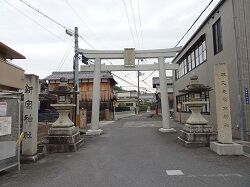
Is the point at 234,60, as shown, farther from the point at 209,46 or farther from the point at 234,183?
the point at 234,183

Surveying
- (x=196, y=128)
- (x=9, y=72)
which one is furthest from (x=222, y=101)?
(x=9, y=72)

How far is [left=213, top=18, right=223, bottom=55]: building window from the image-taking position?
16.4 meters

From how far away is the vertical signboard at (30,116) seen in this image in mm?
9773

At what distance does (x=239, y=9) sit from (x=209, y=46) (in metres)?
4.56

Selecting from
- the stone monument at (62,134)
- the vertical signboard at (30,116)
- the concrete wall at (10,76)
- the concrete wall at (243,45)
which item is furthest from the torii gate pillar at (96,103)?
the concrete wall at (243,45)

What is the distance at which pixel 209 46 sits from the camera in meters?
18.0

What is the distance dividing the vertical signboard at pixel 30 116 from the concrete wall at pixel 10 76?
30.7ft

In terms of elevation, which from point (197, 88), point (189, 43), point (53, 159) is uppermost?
point (189, 43)

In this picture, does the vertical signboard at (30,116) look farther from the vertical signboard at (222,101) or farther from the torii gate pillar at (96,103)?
the torii gate pillar at (96,103)

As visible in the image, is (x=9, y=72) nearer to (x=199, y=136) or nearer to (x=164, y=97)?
(x=164, y=97)

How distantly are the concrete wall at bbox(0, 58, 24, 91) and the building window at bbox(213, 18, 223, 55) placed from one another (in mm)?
14010

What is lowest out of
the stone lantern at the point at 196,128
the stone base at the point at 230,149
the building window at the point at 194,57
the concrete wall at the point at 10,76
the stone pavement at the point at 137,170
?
the stone pavement at the point at 137,170

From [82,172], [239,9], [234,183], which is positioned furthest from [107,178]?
[239,9]

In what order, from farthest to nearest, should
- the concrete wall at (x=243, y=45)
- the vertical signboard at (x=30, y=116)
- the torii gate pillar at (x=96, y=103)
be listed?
the torii gate pillar at (x=96, y=103) → the concrete wall at (x=243, y=45) → the vertical signboard at (x=30, y=116)
